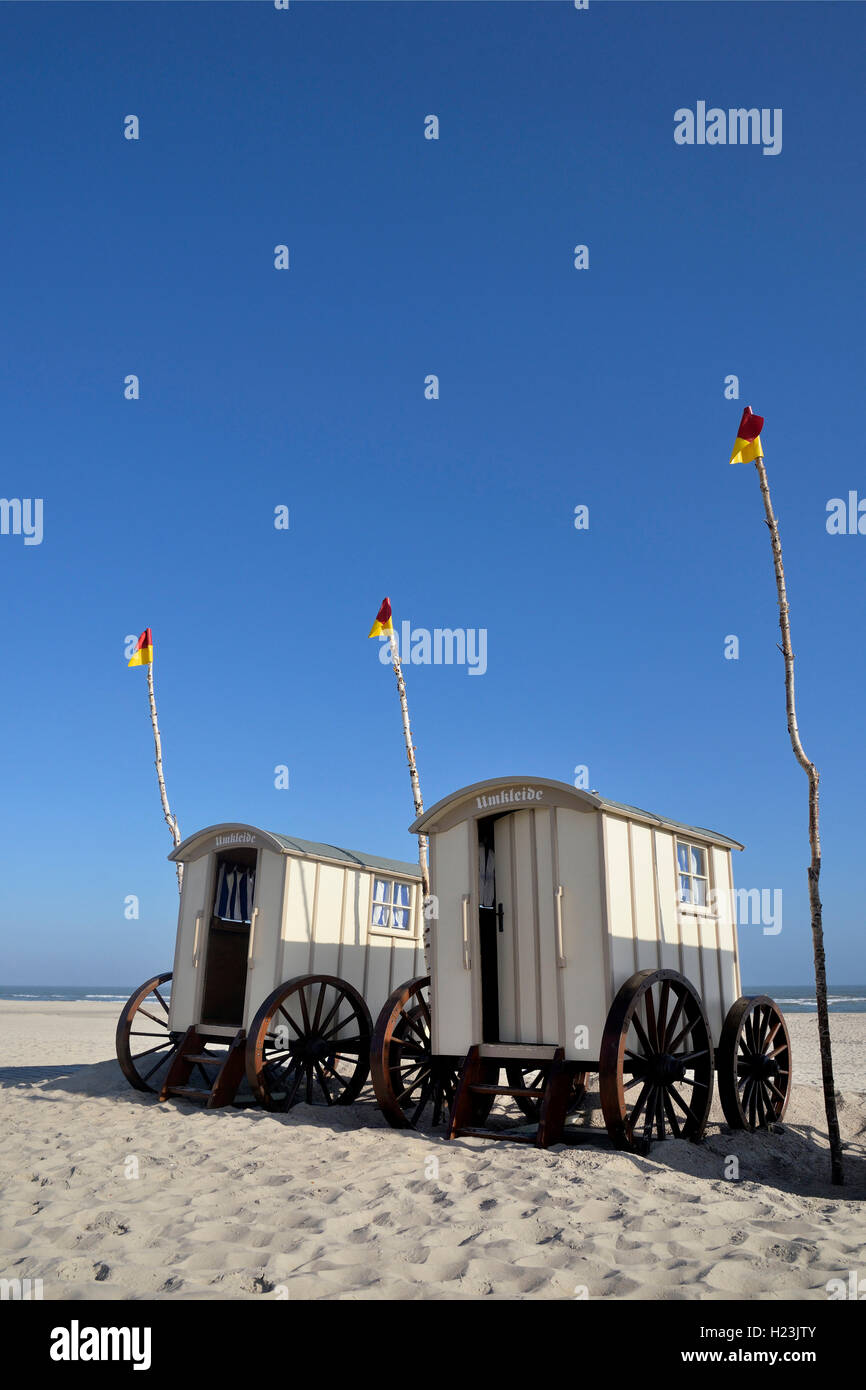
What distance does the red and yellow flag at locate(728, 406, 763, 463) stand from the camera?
8.97 metres

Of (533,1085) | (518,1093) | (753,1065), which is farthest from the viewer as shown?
(753,1065)

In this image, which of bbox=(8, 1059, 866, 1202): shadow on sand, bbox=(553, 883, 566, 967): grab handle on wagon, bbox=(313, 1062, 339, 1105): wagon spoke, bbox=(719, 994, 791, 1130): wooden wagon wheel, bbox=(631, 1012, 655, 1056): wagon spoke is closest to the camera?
bbox=(8, 1059, 866, 1202): shadow on sand

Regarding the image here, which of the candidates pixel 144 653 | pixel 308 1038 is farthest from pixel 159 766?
pixel 308 1038

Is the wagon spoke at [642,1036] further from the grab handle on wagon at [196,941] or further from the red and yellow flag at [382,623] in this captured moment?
the red and yellow flag at [382,623]

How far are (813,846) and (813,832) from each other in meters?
0.13

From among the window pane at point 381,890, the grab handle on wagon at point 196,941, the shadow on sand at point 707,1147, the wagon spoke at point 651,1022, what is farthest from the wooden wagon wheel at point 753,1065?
the grab handle on wagon at point 196,941

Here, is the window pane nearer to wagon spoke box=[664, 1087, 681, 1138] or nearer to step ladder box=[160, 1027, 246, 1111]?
step ladder box=[160, 1027, 246, 1111]

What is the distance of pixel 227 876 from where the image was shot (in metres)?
11.6

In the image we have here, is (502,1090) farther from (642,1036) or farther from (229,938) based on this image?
(229,938)

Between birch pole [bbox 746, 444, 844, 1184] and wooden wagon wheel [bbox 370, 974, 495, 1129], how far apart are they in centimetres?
298

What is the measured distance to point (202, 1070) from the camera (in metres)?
11.0

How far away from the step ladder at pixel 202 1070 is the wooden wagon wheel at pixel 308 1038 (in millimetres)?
243

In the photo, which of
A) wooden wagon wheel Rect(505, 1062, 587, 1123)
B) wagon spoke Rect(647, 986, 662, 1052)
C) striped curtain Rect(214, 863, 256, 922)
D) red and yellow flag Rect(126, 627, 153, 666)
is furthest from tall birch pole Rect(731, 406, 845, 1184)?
red and yellow flag Rect(126, 627, 153, 666)

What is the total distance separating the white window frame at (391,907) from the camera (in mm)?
11633
